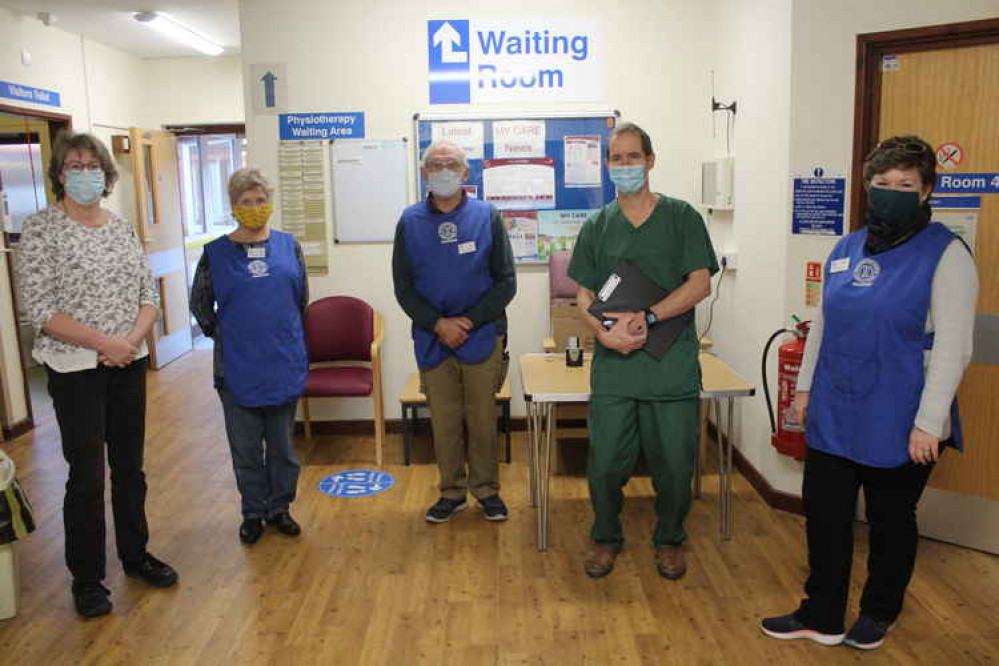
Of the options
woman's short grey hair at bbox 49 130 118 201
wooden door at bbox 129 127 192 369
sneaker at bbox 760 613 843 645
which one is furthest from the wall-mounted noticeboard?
wooden door at bbox 129 127 192 369

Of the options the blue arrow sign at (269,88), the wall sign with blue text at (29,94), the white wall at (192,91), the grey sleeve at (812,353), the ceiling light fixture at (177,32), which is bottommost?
the grey sleeve at (812,353)

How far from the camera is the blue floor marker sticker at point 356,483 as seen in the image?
398 centimetres

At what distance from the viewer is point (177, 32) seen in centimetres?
596

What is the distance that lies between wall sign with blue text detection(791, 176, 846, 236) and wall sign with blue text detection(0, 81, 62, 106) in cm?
458

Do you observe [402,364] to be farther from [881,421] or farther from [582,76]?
[881,421]

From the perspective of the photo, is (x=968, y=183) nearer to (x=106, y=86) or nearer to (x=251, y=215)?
(x=251, y=215)

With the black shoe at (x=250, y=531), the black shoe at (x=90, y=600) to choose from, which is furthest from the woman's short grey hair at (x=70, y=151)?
the black shoe at (x=250, y=531)

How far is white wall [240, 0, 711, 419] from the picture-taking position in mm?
4562

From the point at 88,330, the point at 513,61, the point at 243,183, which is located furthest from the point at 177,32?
the point at 88,330

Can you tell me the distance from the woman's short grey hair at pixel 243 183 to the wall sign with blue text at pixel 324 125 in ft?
5.21

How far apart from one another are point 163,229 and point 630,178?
538 centimetres

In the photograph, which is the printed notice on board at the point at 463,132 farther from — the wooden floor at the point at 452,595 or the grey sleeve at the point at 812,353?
the grey sleeve at the point at 812,353

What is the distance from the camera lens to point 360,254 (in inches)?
188

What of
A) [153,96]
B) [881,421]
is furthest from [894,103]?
[153,96]
